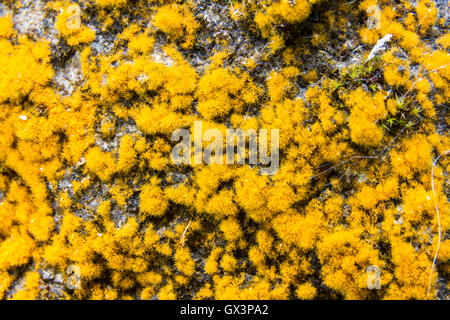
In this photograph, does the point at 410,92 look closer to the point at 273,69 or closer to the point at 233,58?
the point at 273,69

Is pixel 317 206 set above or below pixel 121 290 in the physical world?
above

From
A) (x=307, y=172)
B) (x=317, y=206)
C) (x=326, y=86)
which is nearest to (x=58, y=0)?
(x=326, y=86)

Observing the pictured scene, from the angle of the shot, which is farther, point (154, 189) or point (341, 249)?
point (154, 189)

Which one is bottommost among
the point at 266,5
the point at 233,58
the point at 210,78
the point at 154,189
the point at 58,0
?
the point at 154,189
